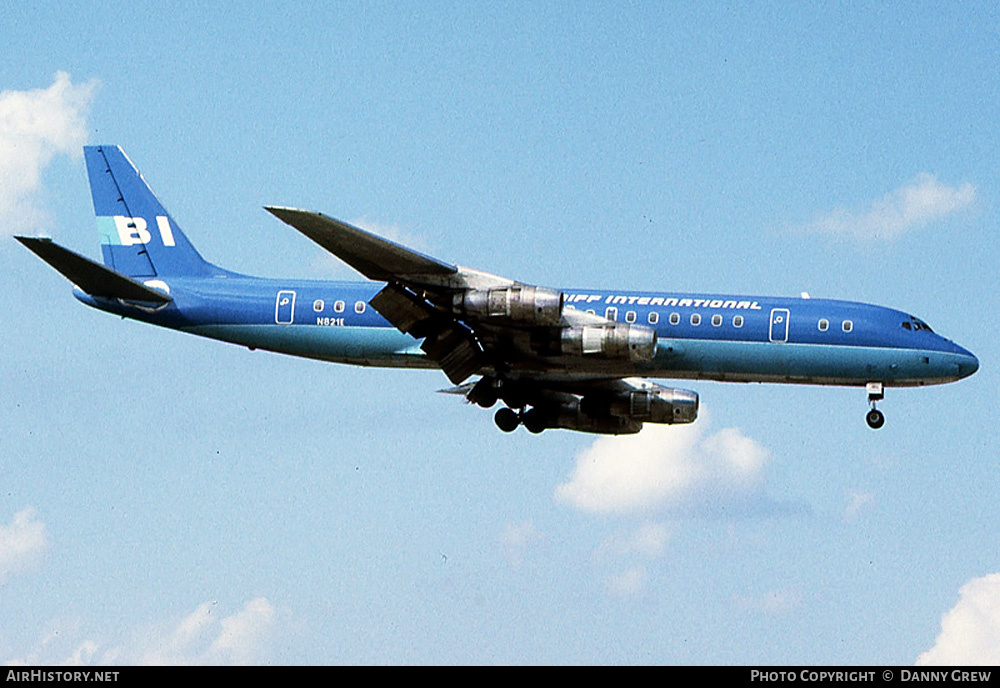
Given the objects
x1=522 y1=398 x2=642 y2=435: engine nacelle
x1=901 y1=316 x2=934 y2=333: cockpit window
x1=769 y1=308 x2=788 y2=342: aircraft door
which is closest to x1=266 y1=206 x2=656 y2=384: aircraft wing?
x1=769 y1=308 x2=788 y2=342: aircraft door

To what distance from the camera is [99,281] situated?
4806 cm

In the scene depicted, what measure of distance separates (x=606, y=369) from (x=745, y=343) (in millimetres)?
4401

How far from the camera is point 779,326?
4544cm

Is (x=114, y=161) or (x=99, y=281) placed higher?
(x=114, y=161)

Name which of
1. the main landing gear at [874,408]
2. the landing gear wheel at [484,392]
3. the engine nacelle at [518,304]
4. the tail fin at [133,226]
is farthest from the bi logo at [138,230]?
the main landing gear at [874,408]

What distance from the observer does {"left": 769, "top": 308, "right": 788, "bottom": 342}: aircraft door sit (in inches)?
1785

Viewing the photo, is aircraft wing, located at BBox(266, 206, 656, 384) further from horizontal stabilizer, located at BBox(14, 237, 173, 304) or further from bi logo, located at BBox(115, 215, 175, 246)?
bi logo, located at BBox(115, 215, 175, 246)

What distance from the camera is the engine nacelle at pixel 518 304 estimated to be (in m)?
Result: 41.9

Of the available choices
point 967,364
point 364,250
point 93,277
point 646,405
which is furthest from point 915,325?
point 93,277

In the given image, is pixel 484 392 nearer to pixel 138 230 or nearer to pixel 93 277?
pixel 93 277
